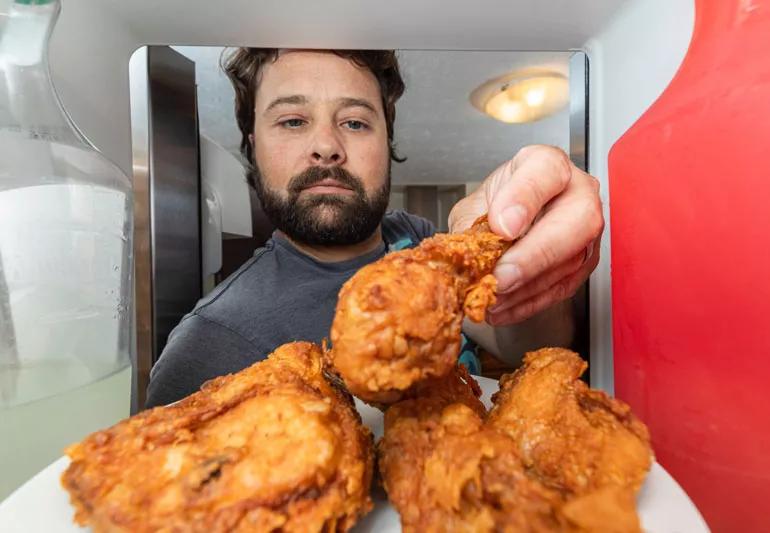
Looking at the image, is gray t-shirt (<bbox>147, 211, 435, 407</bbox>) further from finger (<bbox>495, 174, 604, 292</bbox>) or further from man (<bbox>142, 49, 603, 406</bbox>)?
finger (<bbox>495, 174, 604, 292</bbox>)

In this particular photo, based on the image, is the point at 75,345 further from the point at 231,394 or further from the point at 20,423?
the point at 231,394

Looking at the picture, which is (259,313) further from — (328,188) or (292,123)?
(292,123)

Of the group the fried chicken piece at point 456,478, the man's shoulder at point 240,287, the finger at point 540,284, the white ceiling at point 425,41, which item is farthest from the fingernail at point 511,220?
the man's shoulder at point 240,287

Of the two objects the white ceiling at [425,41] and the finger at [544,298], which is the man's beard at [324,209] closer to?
the white ceiling at [425,41]

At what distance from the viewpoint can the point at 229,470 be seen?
38cm

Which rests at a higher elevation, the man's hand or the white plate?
the man's hand

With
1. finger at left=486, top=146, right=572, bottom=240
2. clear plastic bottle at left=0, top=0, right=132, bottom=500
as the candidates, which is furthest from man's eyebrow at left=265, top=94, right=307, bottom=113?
finger at left=486, top=146, right=572, bottom=240

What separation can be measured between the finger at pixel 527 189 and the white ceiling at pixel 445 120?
1.35 feet

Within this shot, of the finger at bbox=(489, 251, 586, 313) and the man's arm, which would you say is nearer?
the finger at bbox=(489, 251, 586, 313)

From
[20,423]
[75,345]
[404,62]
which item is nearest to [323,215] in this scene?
[404,62]

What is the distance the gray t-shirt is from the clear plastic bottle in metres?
0.33

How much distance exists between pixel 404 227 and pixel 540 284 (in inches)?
19.3

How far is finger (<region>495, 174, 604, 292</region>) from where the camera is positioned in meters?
0.65

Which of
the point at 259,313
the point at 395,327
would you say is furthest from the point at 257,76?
the point at 395,327
